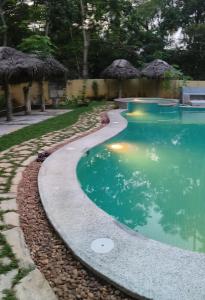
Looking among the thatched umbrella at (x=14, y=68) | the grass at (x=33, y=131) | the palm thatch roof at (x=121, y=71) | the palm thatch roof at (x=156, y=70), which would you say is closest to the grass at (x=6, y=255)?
the grass at (x=33, y=131)

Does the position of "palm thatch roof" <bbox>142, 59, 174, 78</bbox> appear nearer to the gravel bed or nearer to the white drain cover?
the gravel bed

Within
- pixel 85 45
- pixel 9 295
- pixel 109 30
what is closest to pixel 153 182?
pixel 9 295

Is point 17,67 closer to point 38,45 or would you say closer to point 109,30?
point 38,45

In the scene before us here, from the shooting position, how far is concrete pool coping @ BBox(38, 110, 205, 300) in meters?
2.20

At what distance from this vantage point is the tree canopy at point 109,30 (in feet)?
56.5

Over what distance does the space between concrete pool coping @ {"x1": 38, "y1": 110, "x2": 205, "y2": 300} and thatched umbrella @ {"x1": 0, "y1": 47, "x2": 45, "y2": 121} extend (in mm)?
6653

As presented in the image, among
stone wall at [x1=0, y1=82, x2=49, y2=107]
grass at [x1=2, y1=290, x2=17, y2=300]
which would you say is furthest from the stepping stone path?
stone wall at [x1=0, y1=82, x2=49, y2=107]

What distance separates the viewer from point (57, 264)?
2607 mm

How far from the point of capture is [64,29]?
19156 mm

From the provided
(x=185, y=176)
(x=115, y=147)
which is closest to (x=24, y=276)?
(x=185, y=176)

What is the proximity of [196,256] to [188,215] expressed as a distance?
1.57 metres

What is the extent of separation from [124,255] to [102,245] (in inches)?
9.8

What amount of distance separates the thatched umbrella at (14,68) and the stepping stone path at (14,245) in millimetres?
4334

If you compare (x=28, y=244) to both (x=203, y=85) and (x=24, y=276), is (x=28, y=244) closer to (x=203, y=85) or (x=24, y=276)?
(x=24, y=276)
